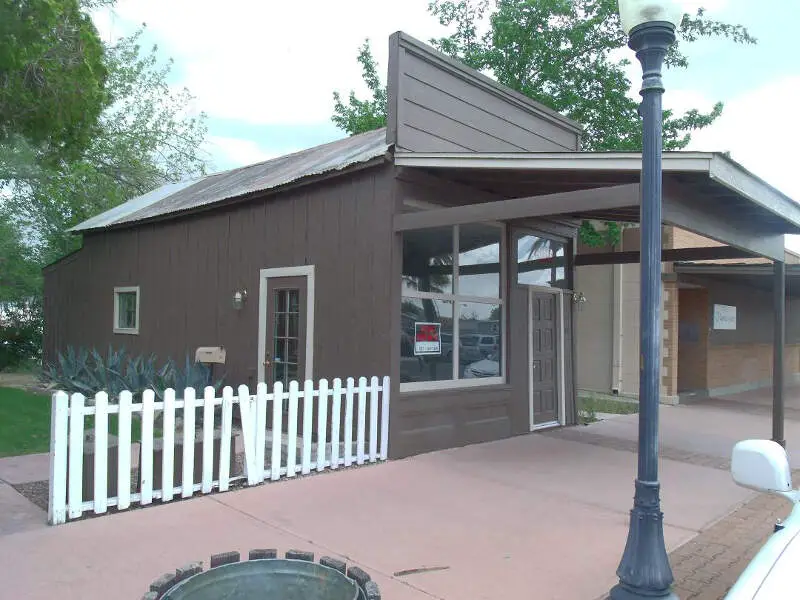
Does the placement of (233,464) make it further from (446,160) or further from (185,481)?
(446,160)

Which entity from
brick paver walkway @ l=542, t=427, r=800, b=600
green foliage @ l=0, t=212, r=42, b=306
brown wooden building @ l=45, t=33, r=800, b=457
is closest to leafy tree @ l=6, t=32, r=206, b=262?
green foliage @ l=0, t=212, r=42, b=306

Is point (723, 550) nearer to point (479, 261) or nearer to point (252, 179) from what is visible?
point (479, 261)

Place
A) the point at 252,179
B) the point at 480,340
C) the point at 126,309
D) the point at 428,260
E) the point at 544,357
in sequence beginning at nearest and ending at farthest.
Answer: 1. the point at 428,260
2. the point at 480,340
3. the point at 544,357
4. the point at 252,179
5. the point at 126,309

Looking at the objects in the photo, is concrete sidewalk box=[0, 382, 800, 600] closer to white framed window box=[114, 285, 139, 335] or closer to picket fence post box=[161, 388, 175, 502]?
picket fence post box=[161, 388, 175, 502]

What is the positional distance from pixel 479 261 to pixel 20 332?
50.8 ft

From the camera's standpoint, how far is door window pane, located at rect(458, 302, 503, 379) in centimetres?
830

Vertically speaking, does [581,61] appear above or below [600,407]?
above

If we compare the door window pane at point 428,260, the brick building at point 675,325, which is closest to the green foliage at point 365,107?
the brick building at point 675,325

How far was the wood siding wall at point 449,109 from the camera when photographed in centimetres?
748

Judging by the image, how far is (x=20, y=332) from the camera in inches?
726

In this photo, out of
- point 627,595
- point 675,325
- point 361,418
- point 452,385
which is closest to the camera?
point 627,595

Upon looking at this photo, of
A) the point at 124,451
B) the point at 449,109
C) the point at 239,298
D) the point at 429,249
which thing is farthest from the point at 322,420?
the point at 449,109

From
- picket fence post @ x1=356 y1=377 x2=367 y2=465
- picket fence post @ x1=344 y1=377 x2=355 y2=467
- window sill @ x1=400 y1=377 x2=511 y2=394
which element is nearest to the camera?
picket fence post @ x1=344 y1=377 x2=355 y2=467

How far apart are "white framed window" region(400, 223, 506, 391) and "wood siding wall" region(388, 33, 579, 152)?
1.16 m
